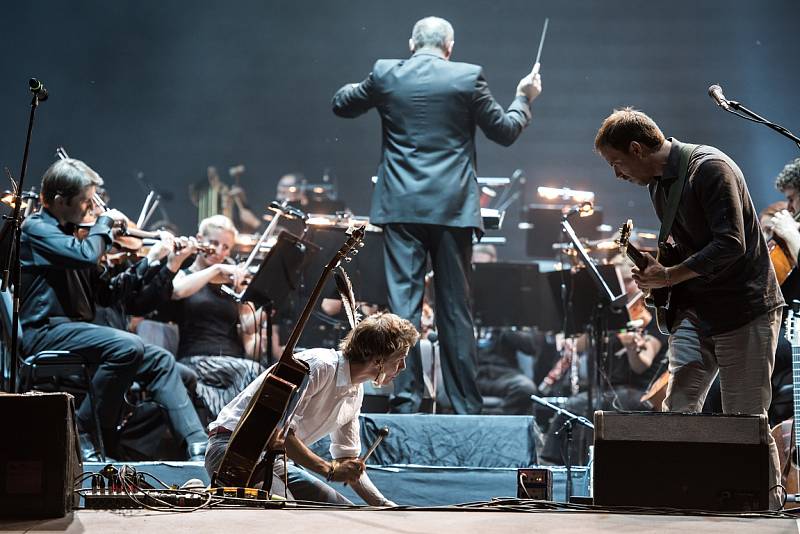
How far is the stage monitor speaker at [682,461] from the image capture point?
281 cm

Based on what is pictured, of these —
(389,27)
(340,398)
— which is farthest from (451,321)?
(389,27)

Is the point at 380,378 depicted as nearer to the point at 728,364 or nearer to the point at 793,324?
the point at 728,364

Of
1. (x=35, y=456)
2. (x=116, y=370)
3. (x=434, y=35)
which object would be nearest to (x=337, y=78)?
(x=434, y=35)

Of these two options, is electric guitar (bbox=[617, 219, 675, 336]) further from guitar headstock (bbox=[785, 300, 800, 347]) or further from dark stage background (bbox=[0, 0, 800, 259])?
dark stage background (bbox=[0, 0, 800, 259])

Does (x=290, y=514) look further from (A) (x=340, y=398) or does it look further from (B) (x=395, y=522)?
(A) (x=340, y=398)

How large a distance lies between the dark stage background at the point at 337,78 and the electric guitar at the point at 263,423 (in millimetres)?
6483

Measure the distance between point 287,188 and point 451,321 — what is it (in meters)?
4.24

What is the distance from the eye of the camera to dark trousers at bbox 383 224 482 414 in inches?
215

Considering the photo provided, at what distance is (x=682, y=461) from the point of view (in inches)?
112

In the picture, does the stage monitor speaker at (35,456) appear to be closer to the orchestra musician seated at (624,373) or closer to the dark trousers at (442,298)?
the dark trousers at (442,298)

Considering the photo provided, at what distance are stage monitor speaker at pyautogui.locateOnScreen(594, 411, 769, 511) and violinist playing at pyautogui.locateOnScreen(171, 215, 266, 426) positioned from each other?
10.6 ft

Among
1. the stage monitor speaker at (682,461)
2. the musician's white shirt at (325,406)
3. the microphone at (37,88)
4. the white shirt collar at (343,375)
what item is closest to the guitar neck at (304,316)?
the musician's white shirt at (325,406)

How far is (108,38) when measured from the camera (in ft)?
31.7

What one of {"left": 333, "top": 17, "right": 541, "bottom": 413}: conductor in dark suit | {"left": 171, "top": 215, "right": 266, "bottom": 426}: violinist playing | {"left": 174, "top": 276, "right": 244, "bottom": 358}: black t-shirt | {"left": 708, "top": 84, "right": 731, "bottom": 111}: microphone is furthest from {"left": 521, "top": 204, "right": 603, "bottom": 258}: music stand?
{"left": 708, "top": 84, "right": 731, "bottom": 111}: microphone
